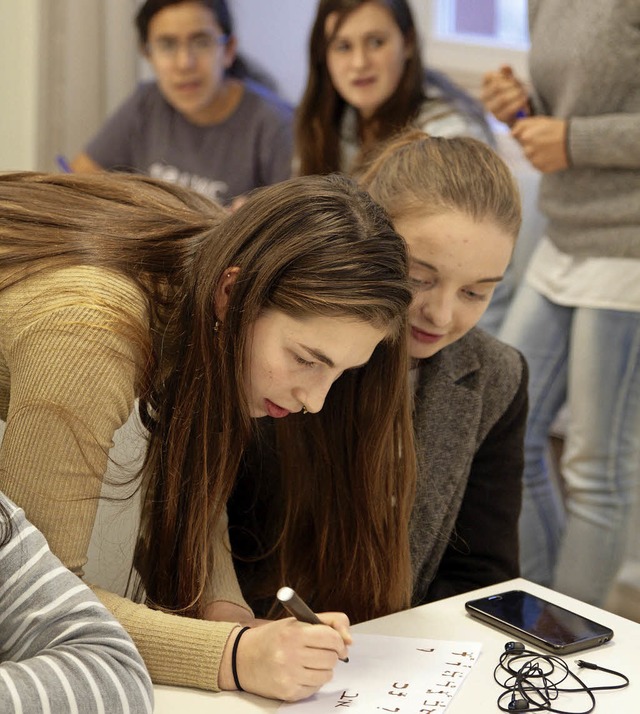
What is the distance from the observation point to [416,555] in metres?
1.41

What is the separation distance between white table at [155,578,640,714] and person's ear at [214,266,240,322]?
14.3 inches

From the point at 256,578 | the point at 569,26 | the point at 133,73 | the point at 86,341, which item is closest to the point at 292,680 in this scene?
the point at 86,341

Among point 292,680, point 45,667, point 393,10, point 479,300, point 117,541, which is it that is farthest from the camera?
point 393,10

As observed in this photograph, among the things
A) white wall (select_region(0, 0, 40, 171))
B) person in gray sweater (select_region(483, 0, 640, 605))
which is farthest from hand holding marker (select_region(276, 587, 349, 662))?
white wall (select_region(0, 0, 40, 171))

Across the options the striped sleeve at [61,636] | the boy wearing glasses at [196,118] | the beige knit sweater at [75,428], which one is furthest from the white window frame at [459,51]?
the striped sleeve at [61,636]

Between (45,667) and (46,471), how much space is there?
0.71 feet

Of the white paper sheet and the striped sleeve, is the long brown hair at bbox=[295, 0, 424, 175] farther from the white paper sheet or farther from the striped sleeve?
the striped sleeve

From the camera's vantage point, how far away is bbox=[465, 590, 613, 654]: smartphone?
3.53 ft

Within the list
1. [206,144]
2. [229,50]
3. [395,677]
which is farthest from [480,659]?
[229,50]

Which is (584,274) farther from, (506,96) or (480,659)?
(480,659)

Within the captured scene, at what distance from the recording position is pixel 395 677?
101cm

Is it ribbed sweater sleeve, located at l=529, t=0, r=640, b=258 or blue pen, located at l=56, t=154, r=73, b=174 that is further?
blue pen, located at l=56, t=154, r=73, b=174

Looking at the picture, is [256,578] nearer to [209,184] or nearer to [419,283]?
[419,283]

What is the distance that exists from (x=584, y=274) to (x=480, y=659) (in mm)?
1061
